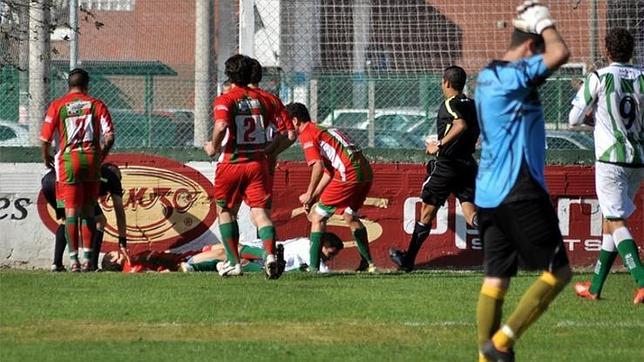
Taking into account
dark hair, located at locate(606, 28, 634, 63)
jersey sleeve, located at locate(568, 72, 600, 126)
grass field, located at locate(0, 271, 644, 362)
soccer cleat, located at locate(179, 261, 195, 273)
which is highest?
dark hair, located at locate(606, 28, 634, 63)

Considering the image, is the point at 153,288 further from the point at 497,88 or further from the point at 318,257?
the point at 497,88

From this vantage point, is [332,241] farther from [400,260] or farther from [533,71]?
[533,71]

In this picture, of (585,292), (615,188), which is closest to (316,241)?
(585,292)

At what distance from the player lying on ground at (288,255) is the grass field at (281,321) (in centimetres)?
184

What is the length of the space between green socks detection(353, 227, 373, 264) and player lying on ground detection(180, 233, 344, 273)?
301 mm

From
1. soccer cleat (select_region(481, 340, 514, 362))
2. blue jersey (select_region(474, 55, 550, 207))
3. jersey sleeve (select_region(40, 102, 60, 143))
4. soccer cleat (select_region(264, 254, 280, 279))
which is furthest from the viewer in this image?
jersey sleeve (select_region(40, 102, 60, 143))

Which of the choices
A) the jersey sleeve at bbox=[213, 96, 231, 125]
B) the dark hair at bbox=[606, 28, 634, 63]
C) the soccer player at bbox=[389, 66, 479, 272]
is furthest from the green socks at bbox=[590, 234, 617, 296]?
the jersey sleeve at bbox=[213, 96, 231, 125]

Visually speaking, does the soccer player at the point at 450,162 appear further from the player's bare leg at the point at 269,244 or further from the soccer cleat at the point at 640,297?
the soccer cleat at the point at 640,297

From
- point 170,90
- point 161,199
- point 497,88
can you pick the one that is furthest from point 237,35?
point 497,88

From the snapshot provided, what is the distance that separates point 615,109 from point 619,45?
20.0 inches

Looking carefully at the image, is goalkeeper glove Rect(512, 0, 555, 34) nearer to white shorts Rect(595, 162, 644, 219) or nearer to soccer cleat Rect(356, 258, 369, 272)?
white shorts Rect(595, 162, 644, 219)

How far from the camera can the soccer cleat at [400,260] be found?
47.5ft

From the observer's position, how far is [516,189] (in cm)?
729

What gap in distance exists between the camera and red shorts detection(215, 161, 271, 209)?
1275 centimetres
